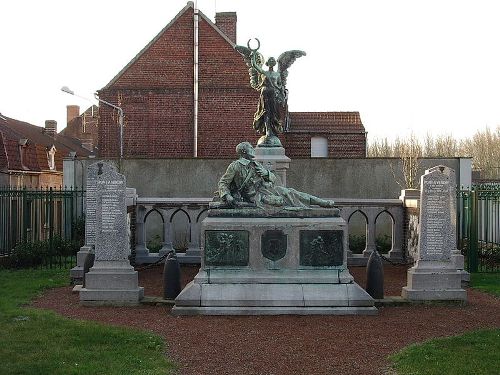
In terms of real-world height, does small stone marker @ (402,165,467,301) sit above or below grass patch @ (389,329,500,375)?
above

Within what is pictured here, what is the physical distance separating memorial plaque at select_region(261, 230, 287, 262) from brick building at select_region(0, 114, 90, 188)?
19.1 meters

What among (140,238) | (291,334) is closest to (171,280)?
(291,334)

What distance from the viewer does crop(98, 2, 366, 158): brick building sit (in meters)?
27.1

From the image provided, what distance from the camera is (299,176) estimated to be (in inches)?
859

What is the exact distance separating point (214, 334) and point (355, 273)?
708 cm

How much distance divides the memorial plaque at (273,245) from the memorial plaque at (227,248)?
0.93ft

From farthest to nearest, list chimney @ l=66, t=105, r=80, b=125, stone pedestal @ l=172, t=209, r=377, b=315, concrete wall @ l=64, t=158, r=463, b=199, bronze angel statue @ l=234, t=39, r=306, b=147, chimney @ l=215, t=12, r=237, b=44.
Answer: chimney @ l=66, t=105, r=80, b=125 < chimney @ l=215, t=12, r=237, b=44 < concrete wall @ l=64, t=158, r=463, b=199 < bronze angel statue @ l=234, t=39, r=306, b=147 < stone pedestal @ l=172, t=209, r=377, b=315

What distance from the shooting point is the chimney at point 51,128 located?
48.6m

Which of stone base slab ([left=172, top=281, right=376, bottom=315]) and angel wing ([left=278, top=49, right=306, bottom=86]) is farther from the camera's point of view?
angel wing ([left=278, top=49, right=306, bottom=86])

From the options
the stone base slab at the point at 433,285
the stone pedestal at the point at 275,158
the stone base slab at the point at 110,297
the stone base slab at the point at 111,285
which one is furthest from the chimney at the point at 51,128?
the stone base slab at the point at 433,285

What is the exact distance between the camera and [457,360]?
25.8 feet

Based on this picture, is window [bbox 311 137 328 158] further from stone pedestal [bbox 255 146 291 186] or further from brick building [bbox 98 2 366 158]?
stone pedestal [bbox 255 146 291 186]

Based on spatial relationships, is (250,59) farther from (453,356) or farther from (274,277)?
(453,356)

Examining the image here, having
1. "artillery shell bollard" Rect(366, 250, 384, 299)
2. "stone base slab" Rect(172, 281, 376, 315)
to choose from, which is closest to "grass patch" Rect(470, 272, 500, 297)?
"artillery shell bollard" Rect(366, 250, 384, 299)
